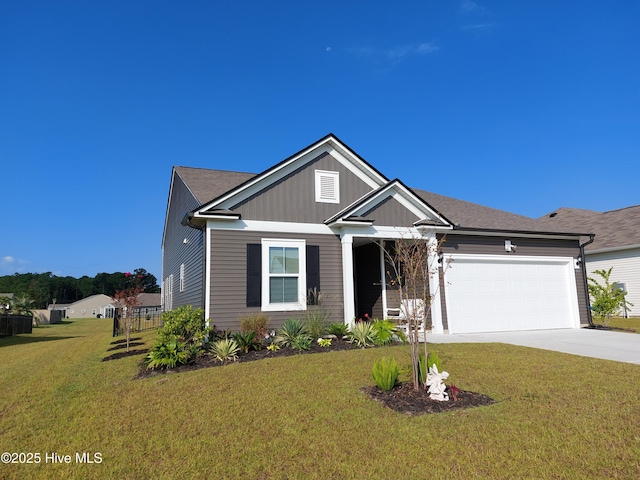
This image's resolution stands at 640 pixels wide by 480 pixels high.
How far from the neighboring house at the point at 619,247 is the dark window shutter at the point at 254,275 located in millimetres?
13926

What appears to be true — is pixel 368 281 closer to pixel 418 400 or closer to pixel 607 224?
pixel 418 400

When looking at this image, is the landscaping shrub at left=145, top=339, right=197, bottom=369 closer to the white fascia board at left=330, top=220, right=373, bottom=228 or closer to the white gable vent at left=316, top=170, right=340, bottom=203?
the white fascia board at left=330, top=220, right=373, bottom=228

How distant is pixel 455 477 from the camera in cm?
310

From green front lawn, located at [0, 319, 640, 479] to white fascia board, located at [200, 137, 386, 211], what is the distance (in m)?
4.78

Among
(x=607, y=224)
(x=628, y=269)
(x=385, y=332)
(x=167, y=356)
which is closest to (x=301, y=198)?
(x=385, y=332)

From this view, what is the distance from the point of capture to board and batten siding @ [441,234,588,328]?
12.4 metres

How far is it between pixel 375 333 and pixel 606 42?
1225cm

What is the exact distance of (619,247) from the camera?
19.7 metres

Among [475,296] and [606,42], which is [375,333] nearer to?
[475,296]

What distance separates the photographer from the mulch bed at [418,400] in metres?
4.77

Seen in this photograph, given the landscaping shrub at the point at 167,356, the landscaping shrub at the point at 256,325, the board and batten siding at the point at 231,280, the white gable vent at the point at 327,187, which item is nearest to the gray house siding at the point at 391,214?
the white gable vent at the point at 327,187

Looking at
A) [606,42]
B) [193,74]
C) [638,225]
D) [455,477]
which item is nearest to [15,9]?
[193,74]

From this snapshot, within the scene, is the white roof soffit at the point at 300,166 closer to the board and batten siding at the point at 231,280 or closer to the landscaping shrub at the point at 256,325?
the board and batten siding at the point at 231,280

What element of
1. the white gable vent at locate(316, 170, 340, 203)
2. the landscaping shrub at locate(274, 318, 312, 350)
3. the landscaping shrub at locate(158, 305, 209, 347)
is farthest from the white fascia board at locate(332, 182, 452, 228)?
the landscaping shrub at locate(158, 305, 209, 347)
